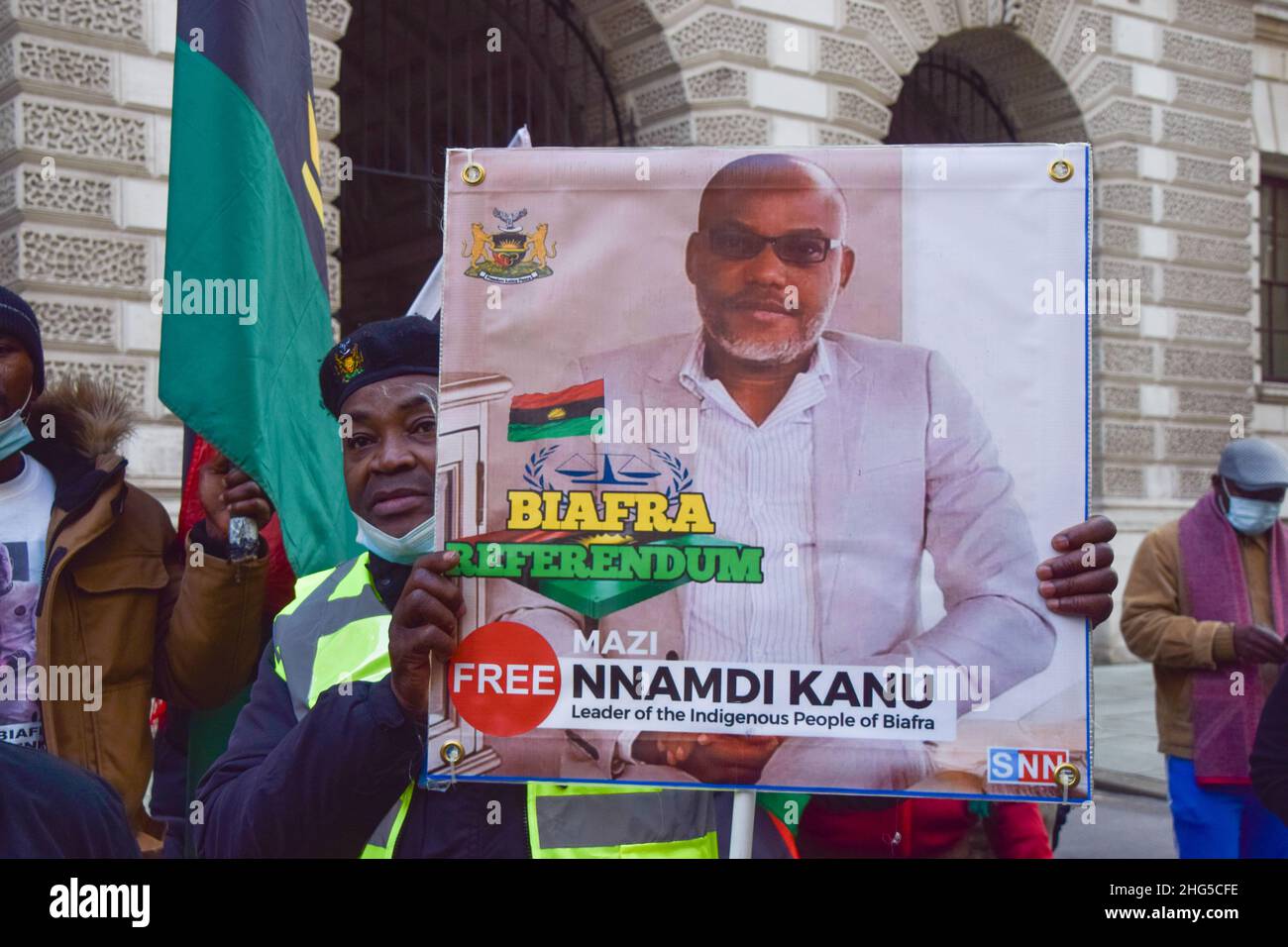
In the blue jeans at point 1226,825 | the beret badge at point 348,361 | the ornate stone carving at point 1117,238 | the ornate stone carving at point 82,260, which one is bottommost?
the blue jeans at point 1226,825

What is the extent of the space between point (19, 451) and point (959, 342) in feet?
7.67

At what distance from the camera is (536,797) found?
227cm

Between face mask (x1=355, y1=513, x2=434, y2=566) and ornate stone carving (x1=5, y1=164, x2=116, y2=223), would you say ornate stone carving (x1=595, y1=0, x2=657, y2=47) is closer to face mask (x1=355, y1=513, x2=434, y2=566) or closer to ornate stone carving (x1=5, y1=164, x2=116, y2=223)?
ornate stone carving (x1=5, y1=164, x2=116, y2=223)

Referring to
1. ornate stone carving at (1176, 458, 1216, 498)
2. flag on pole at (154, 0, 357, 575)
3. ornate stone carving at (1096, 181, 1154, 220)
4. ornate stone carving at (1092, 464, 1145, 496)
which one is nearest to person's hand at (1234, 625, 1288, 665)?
flag on pole at (154, 0, 357, 575)

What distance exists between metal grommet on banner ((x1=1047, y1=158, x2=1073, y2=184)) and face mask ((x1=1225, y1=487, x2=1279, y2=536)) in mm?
2683

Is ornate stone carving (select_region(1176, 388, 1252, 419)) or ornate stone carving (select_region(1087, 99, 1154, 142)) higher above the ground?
ornate stone carving (select_region(1087, 99, 1154, 142))

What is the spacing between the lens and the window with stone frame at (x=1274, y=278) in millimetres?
13969

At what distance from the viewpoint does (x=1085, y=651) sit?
2062 millimetres

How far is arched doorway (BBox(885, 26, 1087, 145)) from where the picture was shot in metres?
11.9

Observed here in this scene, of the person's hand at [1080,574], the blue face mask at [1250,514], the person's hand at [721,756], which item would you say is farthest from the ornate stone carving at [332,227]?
the person's hand at [1080,574]

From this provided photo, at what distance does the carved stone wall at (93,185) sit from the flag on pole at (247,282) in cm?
381

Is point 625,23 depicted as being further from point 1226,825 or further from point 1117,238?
point 1226,825

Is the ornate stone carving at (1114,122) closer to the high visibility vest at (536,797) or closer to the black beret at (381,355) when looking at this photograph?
the black beret at (381,355)

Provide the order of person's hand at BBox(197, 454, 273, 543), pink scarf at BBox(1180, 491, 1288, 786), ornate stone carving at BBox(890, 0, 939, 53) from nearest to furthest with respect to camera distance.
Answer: person's hand at BBox(197, 454, 273, 543) → pink scarf at BBox(1180, 491, 1288, 786) → ornate stone carving at BBox(890, 0, 939, 53)
